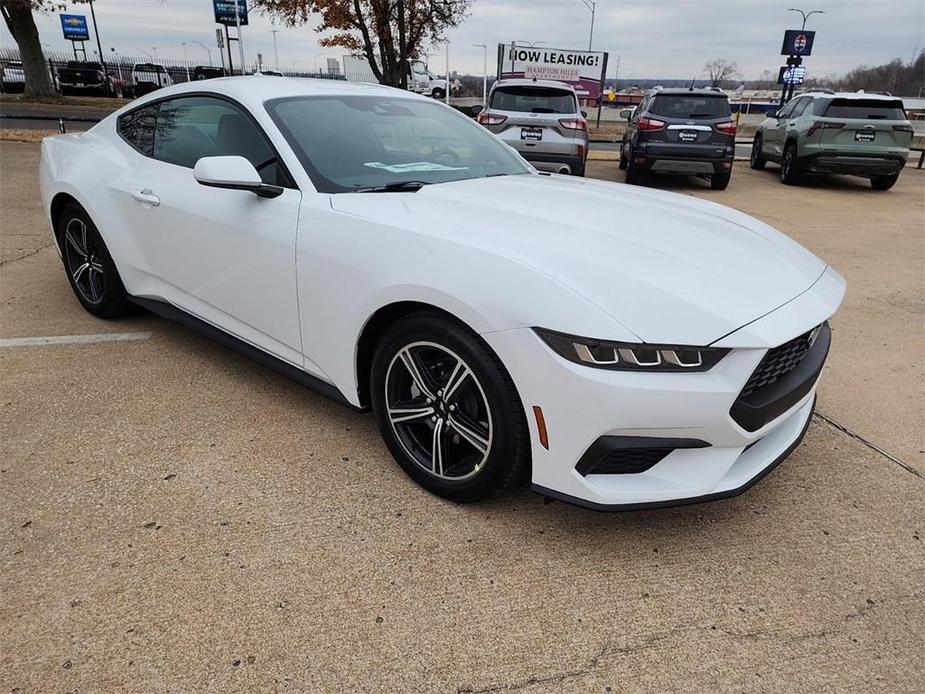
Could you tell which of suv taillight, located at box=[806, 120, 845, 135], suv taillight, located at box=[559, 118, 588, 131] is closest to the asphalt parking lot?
suv taillight, located at box=[559, 118, 588, 131]

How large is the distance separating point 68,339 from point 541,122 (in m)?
7.44

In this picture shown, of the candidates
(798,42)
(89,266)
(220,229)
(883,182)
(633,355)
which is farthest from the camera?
(798,42)

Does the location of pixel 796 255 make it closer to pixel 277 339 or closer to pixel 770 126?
pixel 277 339

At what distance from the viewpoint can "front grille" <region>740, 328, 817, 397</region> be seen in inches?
82.4

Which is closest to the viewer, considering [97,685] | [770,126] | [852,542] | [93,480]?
[97,685]

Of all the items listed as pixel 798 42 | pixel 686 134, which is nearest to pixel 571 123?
pixel 686 134

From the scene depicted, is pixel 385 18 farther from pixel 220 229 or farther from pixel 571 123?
pixel 220 229

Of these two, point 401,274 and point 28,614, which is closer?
point 28,614

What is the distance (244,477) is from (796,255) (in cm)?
244

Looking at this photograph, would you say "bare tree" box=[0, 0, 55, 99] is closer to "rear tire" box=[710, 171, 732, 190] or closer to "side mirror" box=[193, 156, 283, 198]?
"rear tire" box=[710, 171, 732, 190]

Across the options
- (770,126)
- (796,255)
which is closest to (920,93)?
(770,126)

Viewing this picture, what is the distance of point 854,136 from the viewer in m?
11.2

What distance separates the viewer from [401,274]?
91.4 inches

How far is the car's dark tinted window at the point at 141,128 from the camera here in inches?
146
